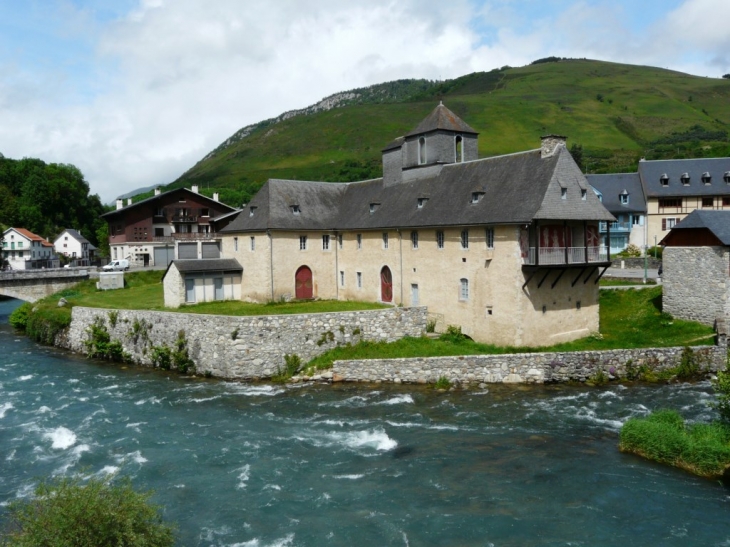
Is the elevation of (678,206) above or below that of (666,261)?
above

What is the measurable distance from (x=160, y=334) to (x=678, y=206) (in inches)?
1868

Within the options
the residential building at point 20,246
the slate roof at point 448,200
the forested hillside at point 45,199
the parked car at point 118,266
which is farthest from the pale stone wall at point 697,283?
the forested hillside at point 45,199

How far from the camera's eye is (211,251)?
48.0m

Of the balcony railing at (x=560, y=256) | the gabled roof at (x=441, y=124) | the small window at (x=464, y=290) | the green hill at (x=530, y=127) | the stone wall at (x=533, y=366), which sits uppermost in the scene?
the green hill at (x=530, y=127)

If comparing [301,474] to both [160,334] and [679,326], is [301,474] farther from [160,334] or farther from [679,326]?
[679,326]

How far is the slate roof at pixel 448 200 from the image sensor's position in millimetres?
28438

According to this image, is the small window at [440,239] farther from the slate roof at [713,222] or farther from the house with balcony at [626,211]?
the house with balcony at [626,211]

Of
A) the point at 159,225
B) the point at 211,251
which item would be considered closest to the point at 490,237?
the point at 211,251

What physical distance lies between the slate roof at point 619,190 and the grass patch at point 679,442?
41.8m

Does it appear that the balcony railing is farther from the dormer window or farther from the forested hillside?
the forested hillside

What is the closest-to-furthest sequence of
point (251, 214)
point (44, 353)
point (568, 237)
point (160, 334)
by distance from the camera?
point (568, 237) → point (160, 334) → point (44, 353) → point (251, 214)

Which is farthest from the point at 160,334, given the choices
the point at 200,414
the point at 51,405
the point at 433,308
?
the point at 433,308

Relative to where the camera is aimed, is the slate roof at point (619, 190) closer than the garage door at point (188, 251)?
No

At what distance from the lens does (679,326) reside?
101ft
